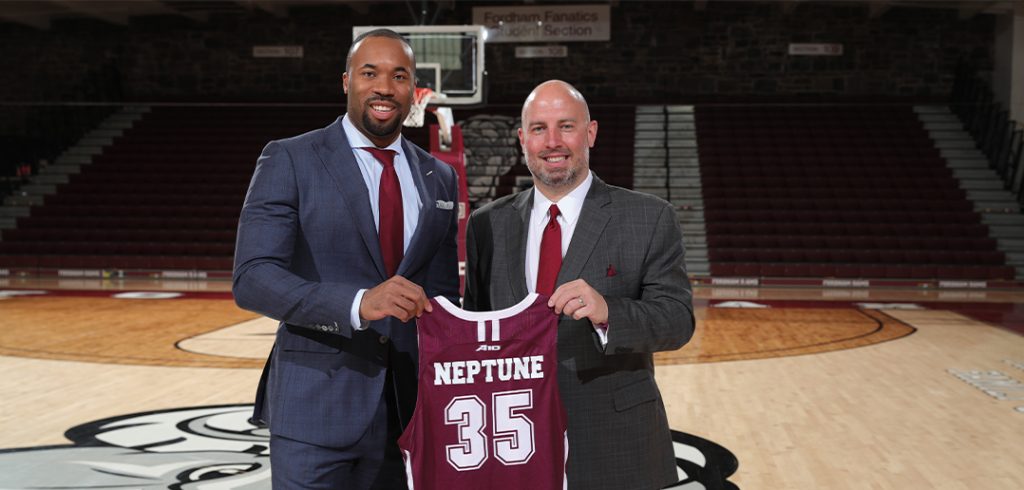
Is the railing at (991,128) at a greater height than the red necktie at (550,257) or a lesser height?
greater

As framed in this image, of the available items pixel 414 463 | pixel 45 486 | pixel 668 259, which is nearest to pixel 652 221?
pixel 668 259

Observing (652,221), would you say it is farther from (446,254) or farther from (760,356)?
(760,356)

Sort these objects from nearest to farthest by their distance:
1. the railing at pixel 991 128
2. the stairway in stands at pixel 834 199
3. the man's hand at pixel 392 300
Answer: the man's hand at pixel 392 300 → the stairway in stands at pixel 834 199 → the railing at pixel 991 128

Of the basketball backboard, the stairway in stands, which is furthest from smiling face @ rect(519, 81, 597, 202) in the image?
the stairway in stands

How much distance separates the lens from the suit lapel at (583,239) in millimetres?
2311

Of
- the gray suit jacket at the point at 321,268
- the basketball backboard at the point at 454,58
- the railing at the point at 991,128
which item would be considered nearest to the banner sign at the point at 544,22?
the railing at the point at 991,128

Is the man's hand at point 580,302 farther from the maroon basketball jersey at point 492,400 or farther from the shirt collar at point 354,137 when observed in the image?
the shirt collar at point 354,137

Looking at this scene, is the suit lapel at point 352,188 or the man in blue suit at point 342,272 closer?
the man in blue suit at point 342,272

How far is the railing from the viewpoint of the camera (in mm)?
16234

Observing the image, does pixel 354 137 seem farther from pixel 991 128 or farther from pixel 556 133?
pixel 991 128

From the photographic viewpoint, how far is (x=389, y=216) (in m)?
2.21

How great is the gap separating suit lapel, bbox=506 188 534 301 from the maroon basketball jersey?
14 cm

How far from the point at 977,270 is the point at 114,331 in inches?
479

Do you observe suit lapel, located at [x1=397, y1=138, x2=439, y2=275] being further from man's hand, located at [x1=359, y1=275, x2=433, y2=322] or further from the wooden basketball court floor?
the wooden basketball court floor
